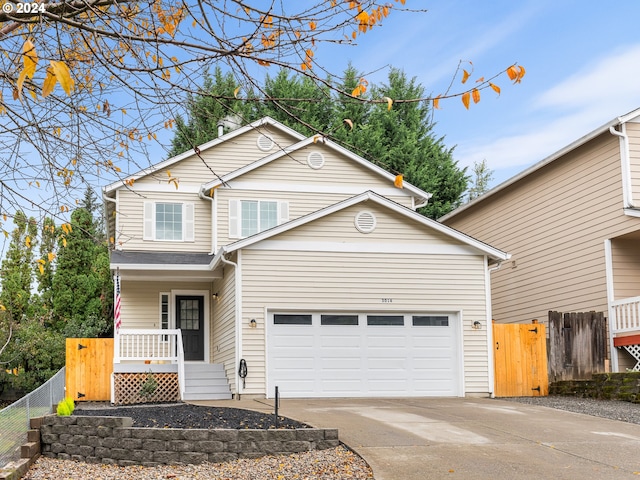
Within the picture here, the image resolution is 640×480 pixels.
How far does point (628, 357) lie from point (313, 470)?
1112 centimetres

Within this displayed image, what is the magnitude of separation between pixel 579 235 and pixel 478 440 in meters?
10.2

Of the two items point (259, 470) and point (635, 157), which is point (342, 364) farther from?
point (635, 157)

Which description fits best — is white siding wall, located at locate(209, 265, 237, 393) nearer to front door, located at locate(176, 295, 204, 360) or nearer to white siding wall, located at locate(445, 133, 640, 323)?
front door, located at locate(176, 295, 204, 360)

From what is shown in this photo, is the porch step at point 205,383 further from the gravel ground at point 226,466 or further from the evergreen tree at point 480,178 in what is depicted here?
the evergreen tree at point 480,178

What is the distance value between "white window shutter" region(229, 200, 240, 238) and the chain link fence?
744 centimetres

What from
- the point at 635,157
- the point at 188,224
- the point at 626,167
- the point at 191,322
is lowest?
the point at 191,322

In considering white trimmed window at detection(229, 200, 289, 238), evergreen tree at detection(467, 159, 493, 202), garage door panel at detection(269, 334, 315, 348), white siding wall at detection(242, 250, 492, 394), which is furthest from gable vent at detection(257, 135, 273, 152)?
evergreen tree at detection(467, 159, 493, 202)

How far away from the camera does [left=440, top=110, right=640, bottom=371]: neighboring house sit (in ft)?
55.1

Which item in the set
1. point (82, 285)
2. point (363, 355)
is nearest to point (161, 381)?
point (363, 355)

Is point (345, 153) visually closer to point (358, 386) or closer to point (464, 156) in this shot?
point (358, 386)

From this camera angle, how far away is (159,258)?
19172 millimetres

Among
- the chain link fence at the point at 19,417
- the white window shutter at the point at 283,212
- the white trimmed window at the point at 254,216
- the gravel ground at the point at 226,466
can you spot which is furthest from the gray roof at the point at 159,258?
the gravel ground at the point at 226,466

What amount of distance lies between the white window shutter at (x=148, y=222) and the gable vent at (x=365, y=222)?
21.4ft

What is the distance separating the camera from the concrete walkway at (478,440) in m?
8.27
